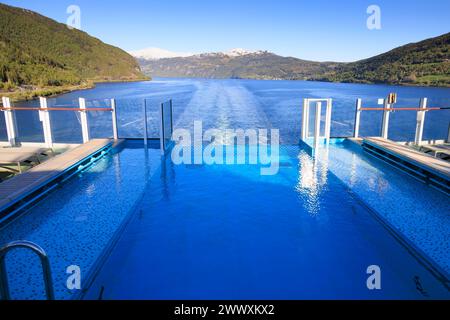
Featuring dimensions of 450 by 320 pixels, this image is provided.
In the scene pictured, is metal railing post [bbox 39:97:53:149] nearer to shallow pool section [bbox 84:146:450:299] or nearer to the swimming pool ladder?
shallow pool section [bbox 84:146:450:299]

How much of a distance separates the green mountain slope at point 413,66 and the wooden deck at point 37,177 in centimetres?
5449

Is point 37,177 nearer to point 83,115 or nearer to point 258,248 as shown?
point 83,115

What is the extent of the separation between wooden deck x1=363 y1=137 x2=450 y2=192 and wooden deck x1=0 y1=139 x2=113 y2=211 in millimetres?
5202

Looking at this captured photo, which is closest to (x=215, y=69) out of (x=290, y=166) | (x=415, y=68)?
(x=415, y=68)

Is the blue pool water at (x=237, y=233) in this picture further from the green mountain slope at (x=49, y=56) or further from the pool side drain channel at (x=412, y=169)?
the green mountain slope at (x=49, y=56)

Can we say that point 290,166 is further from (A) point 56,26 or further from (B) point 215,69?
(B) point 215,69

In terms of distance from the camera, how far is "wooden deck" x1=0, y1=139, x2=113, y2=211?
3633 mm

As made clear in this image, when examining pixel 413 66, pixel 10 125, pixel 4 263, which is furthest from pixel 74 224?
pixel 413 66

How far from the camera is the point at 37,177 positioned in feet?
14.1

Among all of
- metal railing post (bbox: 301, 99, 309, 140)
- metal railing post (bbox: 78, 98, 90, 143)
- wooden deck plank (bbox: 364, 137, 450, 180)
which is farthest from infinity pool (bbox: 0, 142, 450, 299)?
metal railing post (bbox: 301, 99, 309, 140)

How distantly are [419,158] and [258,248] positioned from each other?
356 cm

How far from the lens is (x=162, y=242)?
3146 millimetres
